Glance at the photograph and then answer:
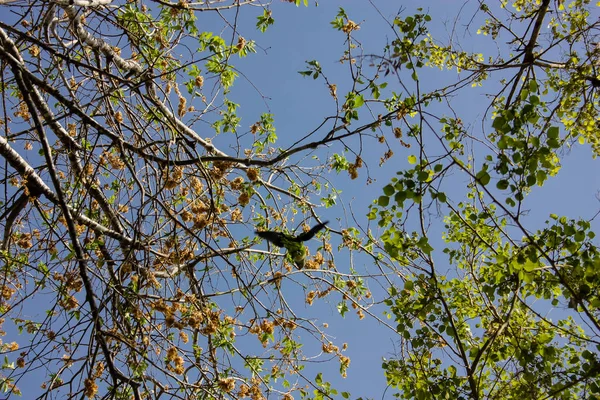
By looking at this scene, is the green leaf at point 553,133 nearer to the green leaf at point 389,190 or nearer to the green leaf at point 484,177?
the green leaf at point 484,177

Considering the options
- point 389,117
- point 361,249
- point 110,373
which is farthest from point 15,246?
point 389,117

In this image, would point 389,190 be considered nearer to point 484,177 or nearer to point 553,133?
point 484,177

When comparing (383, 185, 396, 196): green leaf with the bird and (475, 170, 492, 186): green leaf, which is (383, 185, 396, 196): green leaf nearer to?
(475, 170, 492, 186): green leaf

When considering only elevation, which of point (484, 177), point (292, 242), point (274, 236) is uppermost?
point (274, 236)

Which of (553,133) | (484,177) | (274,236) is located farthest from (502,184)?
(274,236)

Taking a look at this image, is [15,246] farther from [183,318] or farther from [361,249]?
[361,249]

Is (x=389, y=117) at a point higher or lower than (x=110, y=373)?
higher

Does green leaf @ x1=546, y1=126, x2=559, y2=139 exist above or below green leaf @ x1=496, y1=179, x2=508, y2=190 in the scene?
above

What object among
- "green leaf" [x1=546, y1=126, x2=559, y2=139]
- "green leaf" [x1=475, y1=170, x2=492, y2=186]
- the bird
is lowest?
"green leaf" [x1=475, y1=170, x2=492, y2=186]

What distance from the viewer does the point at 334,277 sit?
489 centimetres

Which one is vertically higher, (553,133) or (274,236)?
(274,236)

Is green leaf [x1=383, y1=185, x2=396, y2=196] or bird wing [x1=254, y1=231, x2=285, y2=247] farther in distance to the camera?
bird wing [x1=254, y1=231, x2=285, y2=247]

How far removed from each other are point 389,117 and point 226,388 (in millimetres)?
1936

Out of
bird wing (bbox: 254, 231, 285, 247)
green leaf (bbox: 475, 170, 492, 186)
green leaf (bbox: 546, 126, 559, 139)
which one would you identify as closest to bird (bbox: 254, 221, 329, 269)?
bird wing (bbox: 254, 231, 285, 247)
